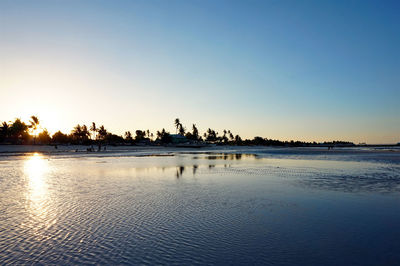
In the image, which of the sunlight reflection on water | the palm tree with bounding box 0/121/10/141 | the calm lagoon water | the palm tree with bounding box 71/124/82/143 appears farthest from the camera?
the palm tree with bounding box 71/124/82/143

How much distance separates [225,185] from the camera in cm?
1889

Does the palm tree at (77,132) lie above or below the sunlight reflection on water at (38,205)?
above

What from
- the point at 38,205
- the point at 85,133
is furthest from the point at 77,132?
the point at 38,205

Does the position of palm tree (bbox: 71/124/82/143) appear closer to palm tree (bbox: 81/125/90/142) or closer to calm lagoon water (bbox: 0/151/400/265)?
palm tree (bbox: 81/125/90/142)

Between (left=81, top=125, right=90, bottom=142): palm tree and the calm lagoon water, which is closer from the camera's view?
the calm lagoon water

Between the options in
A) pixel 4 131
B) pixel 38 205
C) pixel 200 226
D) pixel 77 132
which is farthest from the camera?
pixel 77 132

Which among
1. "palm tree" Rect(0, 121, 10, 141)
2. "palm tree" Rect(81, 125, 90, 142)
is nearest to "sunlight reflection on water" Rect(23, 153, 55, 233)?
"palm tree" Rect(0, 121, 10, 141)

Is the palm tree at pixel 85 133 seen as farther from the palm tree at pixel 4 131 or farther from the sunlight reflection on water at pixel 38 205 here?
the sunlight reflection on water at pixel 38 205

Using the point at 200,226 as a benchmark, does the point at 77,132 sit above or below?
above

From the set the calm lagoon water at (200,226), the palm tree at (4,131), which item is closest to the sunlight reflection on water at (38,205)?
the calm lagoon water at (200,226)

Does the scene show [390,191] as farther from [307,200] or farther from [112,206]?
[112,206]

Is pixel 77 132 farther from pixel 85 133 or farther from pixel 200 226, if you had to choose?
pixel 200 226

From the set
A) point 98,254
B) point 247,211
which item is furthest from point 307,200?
point 98,254

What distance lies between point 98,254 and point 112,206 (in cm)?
572
